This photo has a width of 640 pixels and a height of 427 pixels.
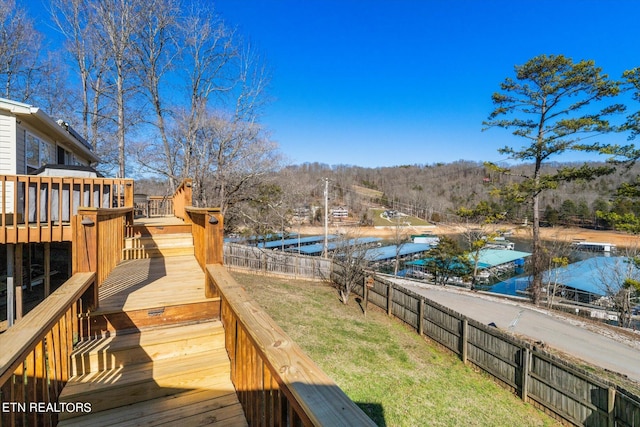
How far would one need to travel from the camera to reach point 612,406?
15.6ft

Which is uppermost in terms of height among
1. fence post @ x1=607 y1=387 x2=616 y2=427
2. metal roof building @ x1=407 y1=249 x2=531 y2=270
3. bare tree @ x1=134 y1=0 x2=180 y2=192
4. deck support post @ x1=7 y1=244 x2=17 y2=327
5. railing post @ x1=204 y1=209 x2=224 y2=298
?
bare tree @ x1=134 y1=0 x2=180 y2=192

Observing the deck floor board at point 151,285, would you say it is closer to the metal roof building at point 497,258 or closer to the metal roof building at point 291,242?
the metal roof building at point 291,242

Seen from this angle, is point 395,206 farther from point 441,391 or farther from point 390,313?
point 441,391

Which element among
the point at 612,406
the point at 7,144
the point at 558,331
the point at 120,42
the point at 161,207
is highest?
the point at 120,42

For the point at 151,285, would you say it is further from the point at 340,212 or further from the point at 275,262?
the point at 340,212

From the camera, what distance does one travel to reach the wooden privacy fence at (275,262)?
14875mm

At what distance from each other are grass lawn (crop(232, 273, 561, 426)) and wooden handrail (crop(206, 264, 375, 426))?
3.94 metres

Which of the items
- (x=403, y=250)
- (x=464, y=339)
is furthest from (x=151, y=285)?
(x=403, y=250)

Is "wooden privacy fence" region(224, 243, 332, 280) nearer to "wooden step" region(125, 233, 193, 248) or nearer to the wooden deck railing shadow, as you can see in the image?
"wooden step" region(125, 233, 193, 248)

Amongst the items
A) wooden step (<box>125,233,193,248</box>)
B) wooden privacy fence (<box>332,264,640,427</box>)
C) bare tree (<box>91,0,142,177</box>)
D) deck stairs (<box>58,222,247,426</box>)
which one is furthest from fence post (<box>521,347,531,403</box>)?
bare tree (<box>91,0,142,177</box>)

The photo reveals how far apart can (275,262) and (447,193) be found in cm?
2912

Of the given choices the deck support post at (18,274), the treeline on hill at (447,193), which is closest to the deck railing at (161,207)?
the treeline on hill at (447,193)

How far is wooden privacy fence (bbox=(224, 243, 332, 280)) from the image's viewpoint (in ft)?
48.8

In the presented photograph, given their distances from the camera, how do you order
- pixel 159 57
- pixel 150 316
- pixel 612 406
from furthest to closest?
pixel 159 57 < pixel 612 406 < pixel 150 316
